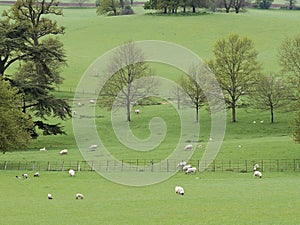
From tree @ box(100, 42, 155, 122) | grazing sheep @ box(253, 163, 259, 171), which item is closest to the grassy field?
grazing sheep @ box(253, 163, 259, 171)

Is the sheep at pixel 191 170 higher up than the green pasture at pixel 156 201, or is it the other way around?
the green pasture at pixel 156 201

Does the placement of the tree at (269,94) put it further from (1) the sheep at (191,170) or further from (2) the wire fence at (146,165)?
(1) the sheep at (191,170)

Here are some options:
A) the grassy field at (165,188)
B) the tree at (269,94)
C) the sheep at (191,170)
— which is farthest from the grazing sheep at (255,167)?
the tree at (269,94)

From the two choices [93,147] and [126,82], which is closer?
[93,147]

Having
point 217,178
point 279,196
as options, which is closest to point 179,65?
point 217,178

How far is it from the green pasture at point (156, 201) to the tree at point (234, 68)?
92.4ft

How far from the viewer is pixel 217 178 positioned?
45781 millimetres

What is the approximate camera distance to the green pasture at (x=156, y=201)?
Result: 2934cm

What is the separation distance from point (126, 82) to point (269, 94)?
15.5m

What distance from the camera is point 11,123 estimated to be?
5131 centimetres

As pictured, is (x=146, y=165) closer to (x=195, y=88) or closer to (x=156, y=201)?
(x=156, y=201)

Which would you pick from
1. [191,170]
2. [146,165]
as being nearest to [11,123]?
[146,165]

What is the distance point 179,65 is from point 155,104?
690 inches

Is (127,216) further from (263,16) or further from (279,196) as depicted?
(263,16)
